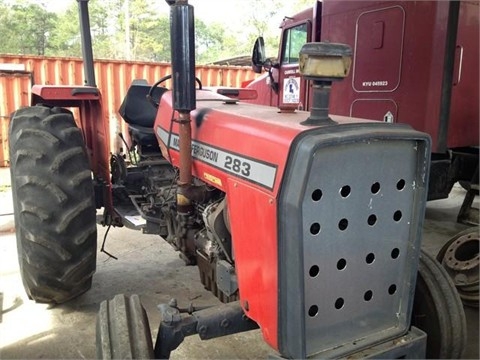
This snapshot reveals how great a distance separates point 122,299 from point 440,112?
3.31 m

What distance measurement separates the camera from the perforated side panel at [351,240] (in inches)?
57.4

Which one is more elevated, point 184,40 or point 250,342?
point 184,40

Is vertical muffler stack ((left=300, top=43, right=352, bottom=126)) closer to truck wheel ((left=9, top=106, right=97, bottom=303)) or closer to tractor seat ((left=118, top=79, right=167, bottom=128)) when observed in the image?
truck wheel ((left=9, top=106, right=97, bottom=303))

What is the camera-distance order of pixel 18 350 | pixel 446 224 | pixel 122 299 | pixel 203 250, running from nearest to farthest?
1. pixel 122 299
2. pixel 203 250
3. pixel 18 350
4. pixel 446 224

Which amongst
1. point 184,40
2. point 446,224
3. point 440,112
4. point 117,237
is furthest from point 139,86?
point 446,224

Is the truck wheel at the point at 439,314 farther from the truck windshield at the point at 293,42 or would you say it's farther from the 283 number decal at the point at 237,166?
the truck windshield at the point at 293,42

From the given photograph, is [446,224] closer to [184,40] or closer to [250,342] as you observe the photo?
Answer: [250,342]

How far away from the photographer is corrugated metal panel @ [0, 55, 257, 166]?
804cm

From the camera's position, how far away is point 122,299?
6.03 feet

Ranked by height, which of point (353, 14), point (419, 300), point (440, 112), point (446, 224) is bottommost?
point (446, 224)

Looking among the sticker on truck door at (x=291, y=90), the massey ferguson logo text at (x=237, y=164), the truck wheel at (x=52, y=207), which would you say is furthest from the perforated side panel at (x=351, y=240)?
the sticker on truck door at (x=291, y=90)

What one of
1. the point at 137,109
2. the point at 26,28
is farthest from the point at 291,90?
the point at 26,28

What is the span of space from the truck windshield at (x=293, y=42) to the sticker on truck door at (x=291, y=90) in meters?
0.21

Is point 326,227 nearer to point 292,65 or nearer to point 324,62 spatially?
point 324,62
